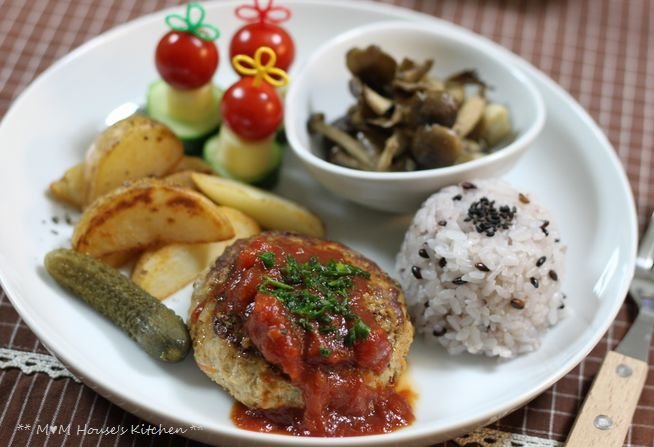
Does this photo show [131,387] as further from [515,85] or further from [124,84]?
[515,85]

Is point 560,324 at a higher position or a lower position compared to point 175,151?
lower

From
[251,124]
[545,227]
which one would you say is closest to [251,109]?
[251,124]

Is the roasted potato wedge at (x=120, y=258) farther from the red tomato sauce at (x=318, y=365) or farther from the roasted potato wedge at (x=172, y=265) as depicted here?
the red tomato sauce at (x=318, y=365)

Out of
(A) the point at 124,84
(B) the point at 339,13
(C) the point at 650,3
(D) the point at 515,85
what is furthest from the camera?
(C) the point at 650,3

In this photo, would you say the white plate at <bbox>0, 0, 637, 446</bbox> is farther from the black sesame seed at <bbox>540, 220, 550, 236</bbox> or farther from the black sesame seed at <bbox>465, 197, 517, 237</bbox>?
the black sesame seed at <bbox>465, 197, 517, 237</bbox>

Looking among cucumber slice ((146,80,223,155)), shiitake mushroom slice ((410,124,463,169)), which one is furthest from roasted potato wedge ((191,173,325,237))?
shiitake mushroom slice ((410,124,463,169))

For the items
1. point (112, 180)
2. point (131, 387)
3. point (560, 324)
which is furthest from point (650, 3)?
point (131, 387)
